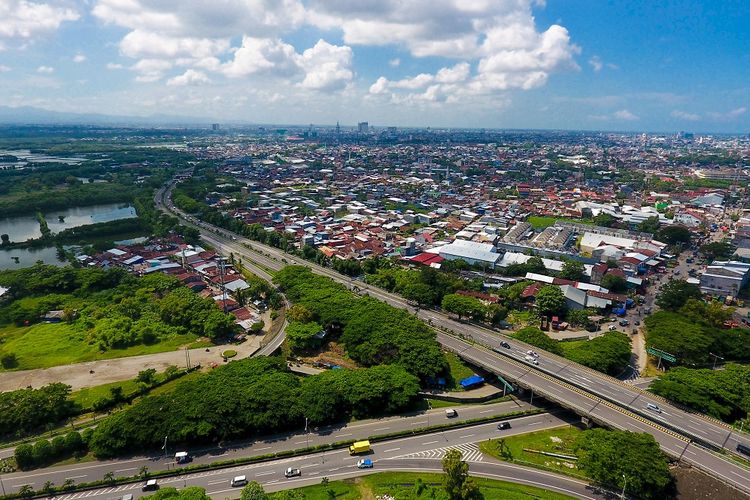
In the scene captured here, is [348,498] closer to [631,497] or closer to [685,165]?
[631,497]

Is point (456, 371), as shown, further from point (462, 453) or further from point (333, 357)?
point (333, 357)

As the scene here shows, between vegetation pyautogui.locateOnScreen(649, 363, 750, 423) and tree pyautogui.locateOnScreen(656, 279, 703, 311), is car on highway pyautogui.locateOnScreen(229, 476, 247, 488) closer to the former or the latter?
vegetation pyautogui.locateOnScreen(649, 363, 750, 423)

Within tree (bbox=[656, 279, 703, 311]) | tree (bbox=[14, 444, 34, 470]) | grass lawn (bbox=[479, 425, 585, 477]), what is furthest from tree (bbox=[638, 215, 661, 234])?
tree (bbox=[14, 444, 34, 470])

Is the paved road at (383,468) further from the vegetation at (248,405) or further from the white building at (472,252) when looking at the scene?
the white building at (472,252)

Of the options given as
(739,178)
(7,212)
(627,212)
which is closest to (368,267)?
(627,212)

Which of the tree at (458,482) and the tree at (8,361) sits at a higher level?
the tree at (458,482)

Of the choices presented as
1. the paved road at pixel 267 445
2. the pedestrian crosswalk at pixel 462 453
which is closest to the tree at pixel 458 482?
the pedestrian crosswalk at pixel 462 453
